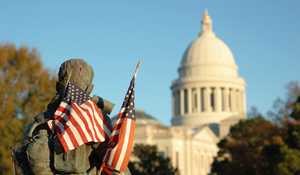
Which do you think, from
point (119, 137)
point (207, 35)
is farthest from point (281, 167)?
point (207, 35)

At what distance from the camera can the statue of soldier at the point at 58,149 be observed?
15.1ft

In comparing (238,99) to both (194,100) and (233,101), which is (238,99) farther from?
(194,100)

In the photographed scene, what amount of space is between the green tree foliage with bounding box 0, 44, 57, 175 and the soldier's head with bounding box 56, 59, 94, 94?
2006 cm

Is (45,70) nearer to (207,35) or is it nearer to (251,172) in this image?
(251,172)

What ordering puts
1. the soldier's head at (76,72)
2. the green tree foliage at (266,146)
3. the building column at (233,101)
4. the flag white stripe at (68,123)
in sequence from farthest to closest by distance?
1. the building column at (233,101)
2. the green tree foliage at (266,146)
3. the soldier's head at (76,72)
4. the flag white stripe at (68,123)

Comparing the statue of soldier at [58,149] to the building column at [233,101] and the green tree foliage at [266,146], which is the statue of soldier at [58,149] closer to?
the green tree foliage at [266,146]

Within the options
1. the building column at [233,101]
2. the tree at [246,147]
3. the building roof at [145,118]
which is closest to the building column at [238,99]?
the building column at [233,101]

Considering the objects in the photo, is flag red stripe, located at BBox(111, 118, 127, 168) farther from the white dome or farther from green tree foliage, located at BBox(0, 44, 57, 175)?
the white dome

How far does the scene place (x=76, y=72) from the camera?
507 cm

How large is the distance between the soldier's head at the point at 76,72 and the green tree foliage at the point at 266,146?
108 ft

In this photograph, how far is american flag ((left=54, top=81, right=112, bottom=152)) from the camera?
187 inches

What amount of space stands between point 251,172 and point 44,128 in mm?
47997

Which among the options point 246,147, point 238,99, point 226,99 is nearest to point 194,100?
point 226,99

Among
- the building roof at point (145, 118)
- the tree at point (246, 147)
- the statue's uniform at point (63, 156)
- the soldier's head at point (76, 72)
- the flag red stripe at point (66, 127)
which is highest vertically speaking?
the building roof at point (145, 118)
